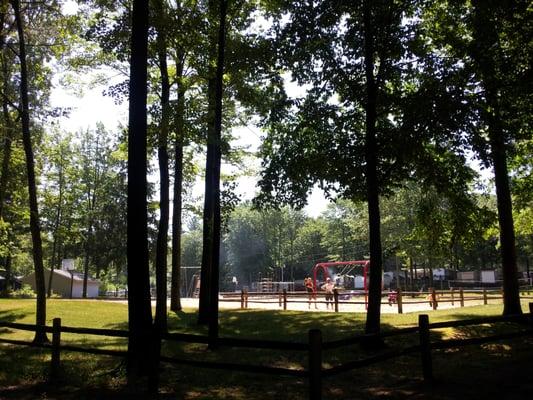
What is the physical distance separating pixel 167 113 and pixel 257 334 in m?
7.60

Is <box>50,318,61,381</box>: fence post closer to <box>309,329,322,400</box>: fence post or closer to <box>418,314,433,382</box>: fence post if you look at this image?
<box>309,329,322,400</box>: fence post

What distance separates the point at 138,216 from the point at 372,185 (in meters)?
6.45

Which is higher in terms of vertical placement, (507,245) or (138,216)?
(138,216)

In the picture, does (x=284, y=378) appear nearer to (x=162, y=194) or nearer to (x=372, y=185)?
(x=372, y=185)

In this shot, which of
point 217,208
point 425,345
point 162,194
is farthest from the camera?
point 162,194

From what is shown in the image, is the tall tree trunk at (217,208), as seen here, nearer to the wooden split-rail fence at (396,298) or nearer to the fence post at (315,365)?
the fence post at (315,365)

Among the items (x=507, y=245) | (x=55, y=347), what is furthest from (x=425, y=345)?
(x=507, y=245)

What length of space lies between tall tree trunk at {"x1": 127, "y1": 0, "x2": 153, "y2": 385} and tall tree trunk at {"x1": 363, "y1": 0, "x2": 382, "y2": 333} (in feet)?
19.7

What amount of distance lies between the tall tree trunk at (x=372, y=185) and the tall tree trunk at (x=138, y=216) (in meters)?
5.99

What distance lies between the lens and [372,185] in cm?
1352

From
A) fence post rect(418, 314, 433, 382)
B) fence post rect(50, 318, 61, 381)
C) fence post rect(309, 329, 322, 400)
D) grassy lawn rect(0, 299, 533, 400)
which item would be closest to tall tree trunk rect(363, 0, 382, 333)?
grassy lawn rect(0, 299, 533, 400)

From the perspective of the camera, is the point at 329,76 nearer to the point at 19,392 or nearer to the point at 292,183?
the point at 292,183

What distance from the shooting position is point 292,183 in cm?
1484

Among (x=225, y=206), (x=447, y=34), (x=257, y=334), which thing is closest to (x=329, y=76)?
(x=447, y=34)
